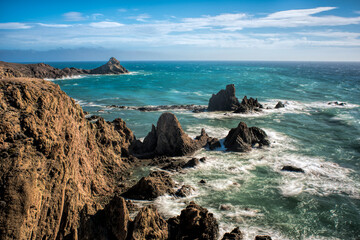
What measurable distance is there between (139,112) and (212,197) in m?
35.9

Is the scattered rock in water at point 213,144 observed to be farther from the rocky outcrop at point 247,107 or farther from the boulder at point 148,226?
the rocky outcrop at point 247,107

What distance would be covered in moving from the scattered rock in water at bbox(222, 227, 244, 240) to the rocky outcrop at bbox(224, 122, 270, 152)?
616 inches

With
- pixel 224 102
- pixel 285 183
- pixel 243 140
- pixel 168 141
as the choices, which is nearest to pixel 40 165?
pixel 168 141

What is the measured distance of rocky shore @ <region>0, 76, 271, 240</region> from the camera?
11.0 m

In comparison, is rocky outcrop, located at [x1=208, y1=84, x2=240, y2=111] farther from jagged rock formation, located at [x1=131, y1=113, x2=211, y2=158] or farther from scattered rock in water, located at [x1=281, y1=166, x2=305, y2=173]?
scattered rock in water, located at [x1=281, y1=166, x2=305, y2=173]

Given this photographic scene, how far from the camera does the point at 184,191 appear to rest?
20031 mm

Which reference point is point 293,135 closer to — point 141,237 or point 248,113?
point 248,113

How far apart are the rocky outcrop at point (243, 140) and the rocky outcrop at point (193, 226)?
16264 millimetres

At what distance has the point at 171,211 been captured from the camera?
17531 mm

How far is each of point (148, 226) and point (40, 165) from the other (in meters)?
5.87

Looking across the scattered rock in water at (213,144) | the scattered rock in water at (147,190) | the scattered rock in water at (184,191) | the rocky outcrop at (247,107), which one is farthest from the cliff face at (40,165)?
the rocky outcrop at (247,107)

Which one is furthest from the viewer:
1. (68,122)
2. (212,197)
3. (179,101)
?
(179,101)

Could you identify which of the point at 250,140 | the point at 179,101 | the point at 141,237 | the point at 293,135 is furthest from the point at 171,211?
the point at 179,101

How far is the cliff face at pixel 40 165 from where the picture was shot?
10.7 metres
